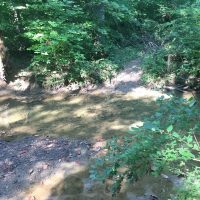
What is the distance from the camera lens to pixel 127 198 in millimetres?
5949

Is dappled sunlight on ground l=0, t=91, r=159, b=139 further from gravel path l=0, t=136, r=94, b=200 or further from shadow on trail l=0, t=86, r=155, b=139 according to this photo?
gravel path l=0, t=136, r=94, b=200

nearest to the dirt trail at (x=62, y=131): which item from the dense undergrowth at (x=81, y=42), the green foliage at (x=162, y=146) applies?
the dense undergrowth at (x=81, y=42)

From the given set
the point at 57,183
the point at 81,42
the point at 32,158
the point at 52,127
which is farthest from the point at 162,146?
the point at 81,42

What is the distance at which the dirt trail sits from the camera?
6.35 m


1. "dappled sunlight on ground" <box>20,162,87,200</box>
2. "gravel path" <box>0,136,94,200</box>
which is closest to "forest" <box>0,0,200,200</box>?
"gravel path" <box>0,136,94,200</box>

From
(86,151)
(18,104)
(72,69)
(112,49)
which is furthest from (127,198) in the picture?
(112,49)

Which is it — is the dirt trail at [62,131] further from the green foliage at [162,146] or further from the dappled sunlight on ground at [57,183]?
the green foliage at [162,146]

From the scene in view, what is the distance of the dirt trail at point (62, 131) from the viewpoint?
635 centimetres

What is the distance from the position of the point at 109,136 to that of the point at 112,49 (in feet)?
19.3

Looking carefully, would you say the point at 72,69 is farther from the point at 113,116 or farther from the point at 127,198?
the point at 127,198

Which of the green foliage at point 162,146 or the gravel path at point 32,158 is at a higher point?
the green foliage at point 162,146

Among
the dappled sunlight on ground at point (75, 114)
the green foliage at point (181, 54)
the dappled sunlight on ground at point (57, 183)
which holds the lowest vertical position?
the dappled sunlight on ground at point (75, 114)

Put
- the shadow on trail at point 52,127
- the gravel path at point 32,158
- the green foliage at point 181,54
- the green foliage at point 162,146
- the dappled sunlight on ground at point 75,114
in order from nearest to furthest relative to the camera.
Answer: the green foliage at point 162,146, the gravel path at point 32,158, the shadow on trail at point 52,127, the dappled sunlight on ground at point 75,114, the green foliage at point 181,54

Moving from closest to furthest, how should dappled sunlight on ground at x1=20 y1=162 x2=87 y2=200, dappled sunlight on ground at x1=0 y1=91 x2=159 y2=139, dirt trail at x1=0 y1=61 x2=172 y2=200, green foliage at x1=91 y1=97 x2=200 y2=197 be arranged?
green foliage at x1=91 y1=97 x2=200 y2=197 → dappled sunlight on ground at x1=20 y1=162 x2=87 y2=200 → dirt trail at x1=0 y1=61 x2=172 y2=200 → dappled sunlight on ground at x1=0 y1=91 x2=159 y2=139
